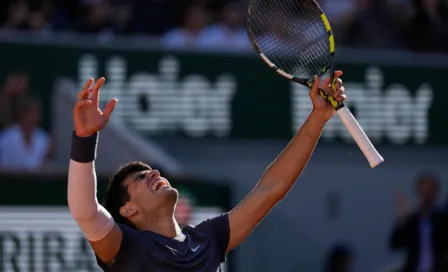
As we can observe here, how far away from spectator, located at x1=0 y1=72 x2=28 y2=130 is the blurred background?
1 cm

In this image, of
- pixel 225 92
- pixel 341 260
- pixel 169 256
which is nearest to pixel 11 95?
pixel 225 92

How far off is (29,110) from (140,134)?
6.15 ft

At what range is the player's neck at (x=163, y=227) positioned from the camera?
5.61m

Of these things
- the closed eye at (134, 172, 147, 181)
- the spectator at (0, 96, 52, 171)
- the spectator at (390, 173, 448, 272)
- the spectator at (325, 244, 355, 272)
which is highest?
the closed eye at (134, 172, 147, 181)

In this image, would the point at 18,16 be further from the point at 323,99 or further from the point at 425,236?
the point at 323,99

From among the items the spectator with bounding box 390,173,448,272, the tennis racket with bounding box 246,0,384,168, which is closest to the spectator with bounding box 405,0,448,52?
the spectator with bounding box 390,173,448,272

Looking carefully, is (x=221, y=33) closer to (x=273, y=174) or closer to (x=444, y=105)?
(x=444, y=105)

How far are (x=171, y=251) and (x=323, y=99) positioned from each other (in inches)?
37.9

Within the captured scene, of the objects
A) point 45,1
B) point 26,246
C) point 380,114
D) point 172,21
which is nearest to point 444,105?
point 380,114

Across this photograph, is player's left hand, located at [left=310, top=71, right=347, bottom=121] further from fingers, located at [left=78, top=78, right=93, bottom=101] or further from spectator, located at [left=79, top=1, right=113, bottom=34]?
spectator, located at [left=79, top=1, right=113, bottom=34]

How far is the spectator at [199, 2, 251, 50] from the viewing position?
13.4 m

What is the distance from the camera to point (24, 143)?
11266mm

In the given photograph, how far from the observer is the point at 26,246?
937 cm

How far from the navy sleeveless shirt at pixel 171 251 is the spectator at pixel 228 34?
7706 mm
